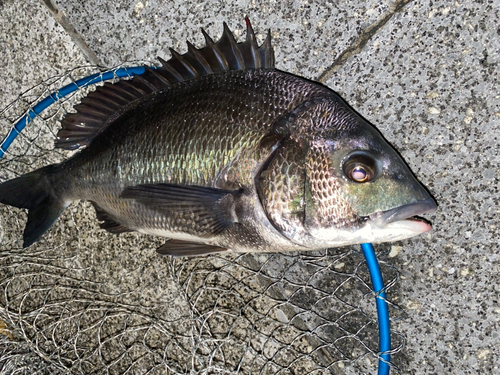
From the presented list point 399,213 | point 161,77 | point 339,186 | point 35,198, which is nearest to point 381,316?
point 399,213

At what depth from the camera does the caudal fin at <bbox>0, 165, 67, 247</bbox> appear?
1.78 metres

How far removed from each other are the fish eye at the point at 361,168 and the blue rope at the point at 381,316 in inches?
16.0

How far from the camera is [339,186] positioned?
1.23 meters

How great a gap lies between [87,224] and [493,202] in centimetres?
208

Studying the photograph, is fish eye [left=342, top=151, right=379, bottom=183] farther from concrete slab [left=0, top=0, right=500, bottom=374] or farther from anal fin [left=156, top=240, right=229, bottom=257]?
anal fin [left=156, top=240, right=229, bottom=257]

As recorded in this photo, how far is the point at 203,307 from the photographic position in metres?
2.01

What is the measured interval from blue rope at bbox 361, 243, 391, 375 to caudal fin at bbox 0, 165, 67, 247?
56.2 inches

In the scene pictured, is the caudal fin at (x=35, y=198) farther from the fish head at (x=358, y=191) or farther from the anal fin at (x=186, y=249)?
the fish head at (x=358, y=191)

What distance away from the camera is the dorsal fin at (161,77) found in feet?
4.89

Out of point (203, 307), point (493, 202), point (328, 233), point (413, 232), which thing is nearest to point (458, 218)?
point (493, 202)

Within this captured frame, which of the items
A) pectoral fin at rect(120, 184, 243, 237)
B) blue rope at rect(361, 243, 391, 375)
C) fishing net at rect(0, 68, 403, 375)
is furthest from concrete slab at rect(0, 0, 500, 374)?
pectoral fin at rect(120, 184, 243, 237)

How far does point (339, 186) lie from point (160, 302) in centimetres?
133

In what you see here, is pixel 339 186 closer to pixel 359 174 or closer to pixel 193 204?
pixel 359 174

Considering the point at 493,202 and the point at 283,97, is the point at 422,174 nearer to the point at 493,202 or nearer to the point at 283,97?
the point at 493,202
